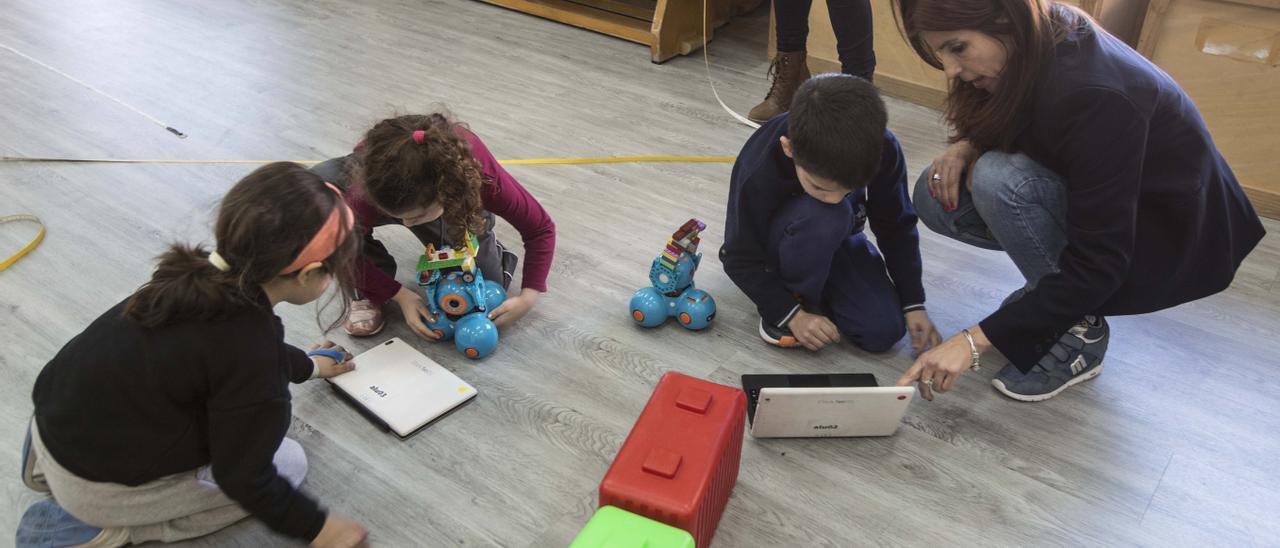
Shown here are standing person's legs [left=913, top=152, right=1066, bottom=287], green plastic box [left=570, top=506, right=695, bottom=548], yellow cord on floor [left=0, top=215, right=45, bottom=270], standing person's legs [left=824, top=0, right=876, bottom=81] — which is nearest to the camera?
green plastic box [left=570, top=506, right=695, bottom=548]

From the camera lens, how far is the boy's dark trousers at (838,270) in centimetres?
137

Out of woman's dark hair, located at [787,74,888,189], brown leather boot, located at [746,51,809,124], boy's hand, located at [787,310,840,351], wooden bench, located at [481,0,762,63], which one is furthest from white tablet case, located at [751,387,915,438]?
wooden bench, located at [481,0,762,63]

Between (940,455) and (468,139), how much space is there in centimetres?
90

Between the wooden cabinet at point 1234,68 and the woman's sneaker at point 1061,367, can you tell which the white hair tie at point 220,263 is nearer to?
the woman's sneaker at point 1061,367

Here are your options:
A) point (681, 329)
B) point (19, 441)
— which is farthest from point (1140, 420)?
point (19, 441)

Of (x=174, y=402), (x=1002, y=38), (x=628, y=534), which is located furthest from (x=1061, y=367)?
(x=174, y=402)

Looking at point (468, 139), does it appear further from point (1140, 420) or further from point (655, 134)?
point (1140, 420)

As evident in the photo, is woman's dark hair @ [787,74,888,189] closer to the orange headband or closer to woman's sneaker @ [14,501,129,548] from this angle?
the orange headband

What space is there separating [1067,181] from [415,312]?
109 cm

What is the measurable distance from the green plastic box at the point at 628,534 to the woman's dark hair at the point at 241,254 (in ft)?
1.51

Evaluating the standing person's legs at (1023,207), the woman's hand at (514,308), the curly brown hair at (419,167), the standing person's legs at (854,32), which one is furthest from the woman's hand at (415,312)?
the standing person's legs at (854,32)

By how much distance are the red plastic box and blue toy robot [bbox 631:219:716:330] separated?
403 millimetres

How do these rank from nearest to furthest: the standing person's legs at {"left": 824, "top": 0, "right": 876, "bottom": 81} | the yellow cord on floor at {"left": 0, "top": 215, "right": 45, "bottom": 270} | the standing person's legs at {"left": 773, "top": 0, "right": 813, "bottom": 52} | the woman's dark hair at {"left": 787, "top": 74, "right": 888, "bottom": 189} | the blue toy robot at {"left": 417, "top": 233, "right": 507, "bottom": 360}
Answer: the woman's dark hair at {"left": 787, "top": 74, "right": 888, "bottom": 189} → the blue toy robot at {"left": 417, "top": 233, "right": 507, "bottom": 360} → the yellow cord on floor at {"left": 0, "top": 215, "right": 45, "bottom": 270} → the standing person's legs at {"left": 824, "top": 0, "right": 876, "bottom": 81} → the standing person's legs at {"left": 773, "top": 0, "right": 813, "bottom": 52}

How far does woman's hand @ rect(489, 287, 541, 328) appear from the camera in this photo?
1475mm
